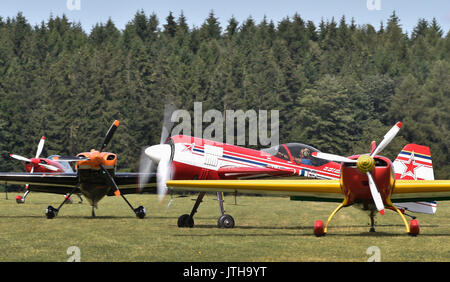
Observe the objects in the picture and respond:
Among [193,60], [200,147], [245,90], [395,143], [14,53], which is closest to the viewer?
[200,147]

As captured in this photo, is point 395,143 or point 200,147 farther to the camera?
point 395,143

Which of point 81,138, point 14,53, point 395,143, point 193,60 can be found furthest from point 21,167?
point 14,53

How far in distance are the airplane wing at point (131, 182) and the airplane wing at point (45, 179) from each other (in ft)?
5.93

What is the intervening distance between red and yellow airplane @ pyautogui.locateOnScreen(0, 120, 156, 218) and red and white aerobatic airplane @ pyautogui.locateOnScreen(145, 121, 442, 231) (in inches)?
107

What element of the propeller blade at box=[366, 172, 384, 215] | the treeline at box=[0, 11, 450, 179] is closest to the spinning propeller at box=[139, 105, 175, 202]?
the propeller blade at box=[366, 172, 384, 215]

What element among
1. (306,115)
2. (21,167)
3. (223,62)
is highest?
(223,62)

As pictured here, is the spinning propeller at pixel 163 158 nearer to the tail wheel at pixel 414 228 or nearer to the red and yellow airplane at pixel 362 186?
the red and yellow airplane at pixel 362 186

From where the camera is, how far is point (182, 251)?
44.4ft

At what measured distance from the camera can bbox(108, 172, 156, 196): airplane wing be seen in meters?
24.7

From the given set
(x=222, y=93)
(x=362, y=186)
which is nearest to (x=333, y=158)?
(x=362, y=186)

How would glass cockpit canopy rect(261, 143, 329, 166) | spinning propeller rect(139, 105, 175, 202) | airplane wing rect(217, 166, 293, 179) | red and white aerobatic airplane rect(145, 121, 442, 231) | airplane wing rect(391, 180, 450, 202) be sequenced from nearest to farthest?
airplane wing rect(391, 180, 450, 202) < spinning propeller rect(139, 105, 175, 202) < red and white aerobatic airplane rect(145, 121, 442, 231) < airplane wing rect(217, 166, 293, 179) < glass cockpit canopy rect(261, 143, 329, 166)

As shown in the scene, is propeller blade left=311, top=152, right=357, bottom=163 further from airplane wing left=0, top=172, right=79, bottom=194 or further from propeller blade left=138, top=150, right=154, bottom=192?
Result: airplane wing left=0, top=172, right=79, bottom=194

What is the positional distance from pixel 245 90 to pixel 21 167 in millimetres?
41863
